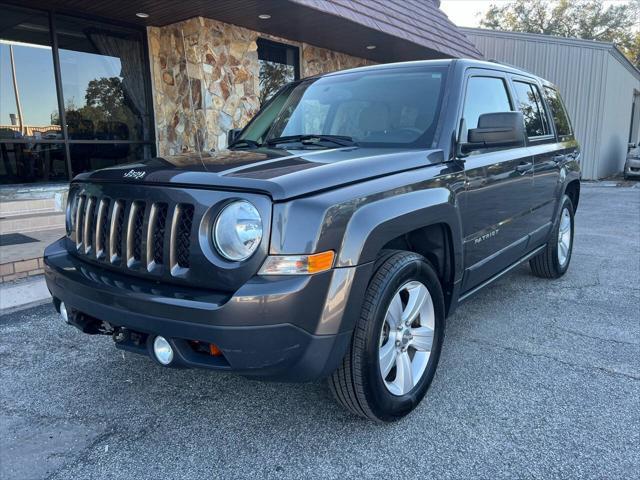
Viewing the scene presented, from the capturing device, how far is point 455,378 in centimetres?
304

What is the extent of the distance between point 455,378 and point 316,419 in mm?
941

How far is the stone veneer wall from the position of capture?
25.6ft

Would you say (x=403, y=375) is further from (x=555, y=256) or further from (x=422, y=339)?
(x=555, y=256)

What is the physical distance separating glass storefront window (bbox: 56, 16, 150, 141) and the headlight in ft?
22.1

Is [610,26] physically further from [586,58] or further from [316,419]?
[316,419]

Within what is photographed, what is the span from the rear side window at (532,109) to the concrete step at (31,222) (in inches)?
230

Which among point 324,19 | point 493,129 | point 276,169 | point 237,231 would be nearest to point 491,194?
point 493,129

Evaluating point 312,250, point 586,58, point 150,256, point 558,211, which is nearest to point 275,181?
point 312,250

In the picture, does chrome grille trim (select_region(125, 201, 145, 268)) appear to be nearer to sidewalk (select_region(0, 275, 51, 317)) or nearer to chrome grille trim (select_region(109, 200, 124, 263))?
chrome grille trim (select_region(109, 200, 124, 263))

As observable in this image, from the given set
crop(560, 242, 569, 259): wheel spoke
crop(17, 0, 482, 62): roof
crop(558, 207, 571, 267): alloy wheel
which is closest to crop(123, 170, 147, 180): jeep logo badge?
crop(558, 207, 571, 267): alloy wheel

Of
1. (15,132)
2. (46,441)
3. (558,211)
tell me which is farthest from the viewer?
(15,132)

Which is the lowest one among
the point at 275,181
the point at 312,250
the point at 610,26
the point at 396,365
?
the point at 396,365

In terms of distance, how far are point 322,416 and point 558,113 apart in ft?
13.0

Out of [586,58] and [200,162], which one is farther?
[586,58]
